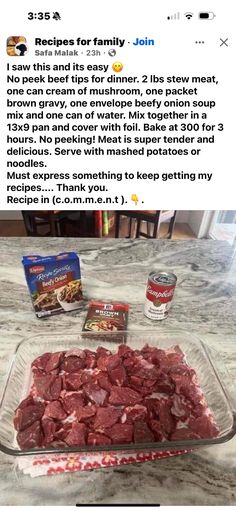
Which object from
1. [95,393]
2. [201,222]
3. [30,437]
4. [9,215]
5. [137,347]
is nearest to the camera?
[30,437]

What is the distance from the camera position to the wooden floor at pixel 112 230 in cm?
288

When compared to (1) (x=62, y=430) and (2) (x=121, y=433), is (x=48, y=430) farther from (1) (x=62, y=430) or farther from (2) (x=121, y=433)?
(2) (x=121, y=433)

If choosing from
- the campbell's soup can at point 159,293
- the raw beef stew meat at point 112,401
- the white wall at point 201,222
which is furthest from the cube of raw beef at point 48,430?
the white wall at point 201,222

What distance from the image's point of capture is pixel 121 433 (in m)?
0.59

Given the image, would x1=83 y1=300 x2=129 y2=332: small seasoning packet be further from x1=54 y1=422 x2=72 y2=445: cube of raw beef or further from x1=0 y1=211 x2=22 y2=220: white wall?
x1=0 y1=211 x2=22 y2=220: white wall

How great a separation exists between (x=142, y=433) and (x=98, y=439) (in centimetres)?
8

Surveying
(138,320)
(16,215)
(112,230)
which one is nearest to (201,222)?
(112,230)
